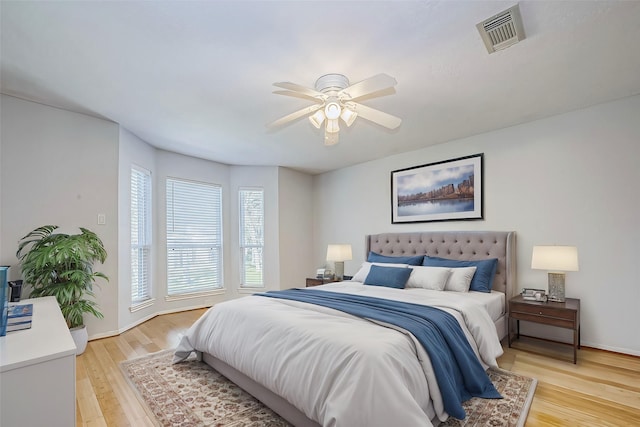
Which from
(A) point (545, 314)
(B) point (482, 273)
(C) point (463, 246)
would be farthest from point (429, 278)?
(A) point (545, 314)

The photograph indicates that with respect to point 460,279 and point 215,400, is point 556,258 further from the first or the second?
point 215,400

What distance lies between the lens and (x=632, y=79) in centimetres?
263

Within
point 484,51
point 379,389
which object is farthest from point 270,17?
point 379,389

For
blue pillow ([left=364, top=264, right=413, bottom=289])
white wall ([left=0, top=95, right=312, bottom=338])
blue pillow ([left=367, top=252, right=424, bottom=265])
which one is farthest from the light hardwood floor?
blue pillow ([left=367, top=252, right=424, bottom=265])

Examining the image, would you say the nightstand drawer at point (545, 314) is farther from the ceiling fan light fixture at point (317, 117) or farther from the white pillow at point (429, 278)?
the ceiling fan light fixture at point (317, 117)

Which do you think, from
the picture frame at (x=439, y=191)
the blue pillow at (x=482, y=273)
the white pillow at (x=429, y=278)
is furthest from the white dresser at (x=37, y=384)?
the picture frame at (x=439, y=191)

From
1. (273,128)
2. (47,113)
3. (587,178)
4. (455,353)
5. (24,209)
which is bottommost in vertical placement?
(455,353)

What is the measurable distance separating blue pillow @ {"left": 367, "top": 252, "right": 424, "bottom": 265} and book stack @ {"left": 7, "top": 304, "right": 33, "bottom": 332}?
364 centimetres

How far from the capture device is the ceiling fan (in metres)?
2.09

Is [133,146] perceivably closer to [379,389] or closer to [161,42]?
[161,42]

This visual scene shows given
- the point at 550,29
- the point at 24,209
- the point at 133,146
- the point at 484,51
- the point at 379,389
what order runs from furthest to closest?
the point at 133,146 < the point at 24,209 < the point at 484,51 < the point at 550,29 < the point at 379,389

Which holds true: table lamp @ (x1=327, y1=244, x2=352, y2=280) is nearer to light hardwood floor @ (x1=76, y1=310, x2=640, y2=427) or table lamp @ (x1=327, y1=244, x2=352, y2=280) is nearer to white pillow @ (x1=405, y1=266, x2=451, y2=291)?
white pillow @ (x1=405, y1=266, x2=451, y2=291)

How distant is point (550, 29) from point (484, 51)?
37cm

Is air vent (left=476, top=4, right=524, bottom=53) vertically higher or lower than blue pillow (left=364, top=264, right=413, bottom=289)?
higher
